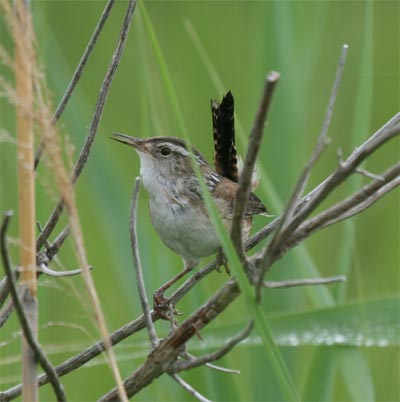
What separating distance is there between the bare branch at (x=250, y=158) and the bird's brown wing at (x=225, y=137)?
87 centimetres

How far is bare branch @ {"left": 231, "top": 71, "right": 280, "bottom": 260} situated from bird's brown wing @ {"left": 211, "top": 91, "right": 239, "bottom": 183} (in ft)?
2.84

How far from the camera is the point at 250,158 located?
144 centimetres

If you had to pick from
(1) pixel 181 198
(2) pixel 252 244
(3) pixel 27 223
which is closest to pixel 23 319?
(3) pixel 27 223

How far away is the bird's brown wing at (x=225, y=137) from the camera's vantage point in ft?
8.27

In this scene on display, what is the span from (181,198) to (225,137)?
0.20 metres

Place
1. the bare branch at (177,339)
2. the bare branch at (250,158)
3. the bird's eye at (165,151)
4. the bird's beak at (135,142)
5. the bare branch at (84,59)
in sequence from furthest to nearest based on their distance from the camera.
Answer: the bird's eye at (165,151)
the bird's beak at (135,142)
the bare branch at (84,59)
the bare branch at (177,339)
the bare branch at (250,158)

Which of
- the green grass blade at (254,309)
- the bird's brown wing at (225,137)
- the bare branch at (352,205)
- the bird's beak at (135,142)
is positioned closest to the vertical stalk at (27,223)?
the green grass blade at (254,309)

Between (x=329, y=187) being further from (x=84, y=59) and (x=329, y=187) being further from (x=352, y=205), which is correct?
(x=84, y=59)

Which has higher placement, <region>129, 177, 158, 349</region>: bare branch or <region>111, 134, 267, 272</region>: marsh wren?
A: <region>111, 134, 267, 272</region>: marsh wren

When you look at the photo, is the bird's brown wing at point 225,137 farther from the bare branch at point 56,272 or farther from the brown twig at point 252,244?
the bare branch at point 56,272

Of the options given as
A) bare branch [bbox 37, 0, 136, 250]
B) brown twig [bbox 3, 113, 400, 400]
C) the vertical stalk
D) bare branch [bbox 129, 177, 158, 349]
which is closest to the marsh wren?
brown twig [bbox 3, 113, 400, 400]

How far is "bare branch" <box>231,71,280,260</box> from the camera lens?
1365 mm

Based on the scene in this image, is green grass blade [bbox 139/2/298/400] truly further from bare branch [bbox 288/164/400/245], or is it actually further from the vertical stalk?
the vertical stalk

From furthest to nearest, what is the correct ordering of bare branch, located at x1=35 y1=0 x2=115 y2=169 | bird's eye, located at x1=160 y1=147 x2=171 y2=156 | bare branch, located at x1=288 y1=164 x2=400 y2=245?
bird's eye, located at x1=160 y1=147 x2=171 y2=156 → bare branch, located at x1=35 y1=0 x2=115 y2=169 → bare branch, located at x1=288 y1=164 x2=400 y2=245
